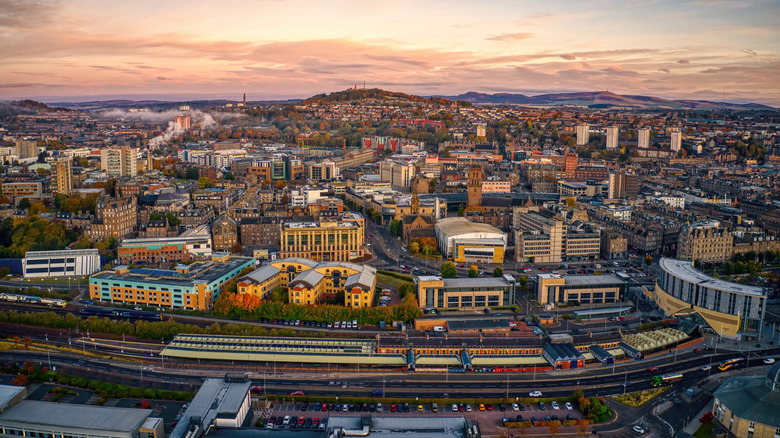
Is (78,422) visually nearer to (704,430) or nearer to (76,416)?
(76,416)

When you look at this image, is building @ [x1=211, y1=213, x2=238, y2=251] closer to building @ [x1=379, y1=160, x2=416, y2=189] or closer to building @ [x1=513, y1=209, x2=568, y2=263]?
building @ [x1=513, y1=209, x2=568, y2=263]

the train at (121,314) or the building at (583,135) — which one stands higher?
the building at (583,135)

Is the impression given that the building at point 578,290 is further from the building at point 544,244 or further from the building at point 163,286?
the building at point 163,286

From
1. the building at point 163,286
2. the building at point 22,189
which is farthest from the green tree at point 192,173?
the building at point 163,286

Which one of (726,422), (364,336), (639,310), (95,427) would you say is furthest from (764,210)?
(95,427)

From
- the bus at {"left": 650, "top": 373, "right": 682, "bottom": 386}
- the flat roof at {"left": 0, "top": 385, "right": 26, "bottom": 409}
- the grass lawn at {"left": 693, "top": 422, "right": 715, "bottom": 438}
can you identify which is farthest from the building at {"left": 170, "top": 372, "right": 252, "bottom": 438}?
the bus at {"left": 650, "top": 373, "right": 682, "bottom": 386}

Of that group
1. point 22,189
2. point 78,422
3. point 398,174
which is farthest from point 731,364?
point 22,189

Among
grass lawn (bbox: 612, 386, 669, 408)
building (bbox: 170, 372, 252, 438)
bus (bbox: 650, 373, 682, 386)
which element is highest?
building (bbox: 170, 372, 252, 438)

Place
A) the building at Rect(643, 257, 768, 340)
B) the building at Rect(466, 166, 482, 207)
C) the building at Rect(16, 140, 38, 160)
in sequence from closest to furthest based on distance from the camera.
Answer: the building at Rect(643, 257, 768, 340) < the building at Rect(466, 166, 482, 207) < the building at Rect(16, 140, 38, 160)
